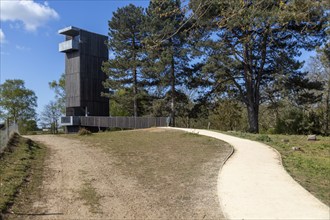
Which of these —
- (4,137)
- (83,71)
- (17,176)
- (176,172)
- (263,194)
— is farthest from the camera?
(83,71)

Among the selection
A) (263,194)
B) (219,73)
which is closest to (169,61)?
(219,73)

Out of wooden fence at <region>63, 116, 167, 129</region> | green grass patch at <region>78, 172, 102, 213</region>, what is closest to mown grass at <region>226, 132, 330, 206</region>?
green grass patch at <region>78, 172, 102, 213</region>

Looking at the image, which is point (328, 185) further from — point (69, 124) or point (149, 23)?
point (69, 124)

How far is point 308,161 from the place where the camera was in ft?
40.0

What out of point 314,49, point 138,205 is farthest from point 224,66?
point 138,205

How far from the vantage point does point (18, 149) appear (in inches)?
591

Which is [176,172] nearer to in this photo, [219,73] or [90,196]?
[90,196]

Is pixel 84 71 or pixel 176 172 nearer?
pixel 176 172

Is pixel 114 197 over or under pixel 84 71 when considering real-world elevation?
under

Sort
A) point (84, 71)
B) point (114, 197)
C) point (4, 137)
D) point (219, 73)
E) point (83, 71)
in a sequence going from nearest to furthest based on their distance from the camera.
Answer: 1. point (114, 197)
2. point (4, 137)
3. point (219, 73)
4. point (83, 71)
5. point (84, 71)

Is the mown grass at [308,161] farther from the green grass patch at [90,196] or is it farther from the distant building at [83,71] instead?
the distant building at [83,71]

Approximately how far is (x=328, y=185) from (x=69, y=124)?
39.1 m

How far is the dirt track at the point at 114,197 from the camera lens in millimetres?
6953

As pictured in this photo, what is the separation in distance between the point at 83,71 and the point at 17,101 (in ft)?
64.4
